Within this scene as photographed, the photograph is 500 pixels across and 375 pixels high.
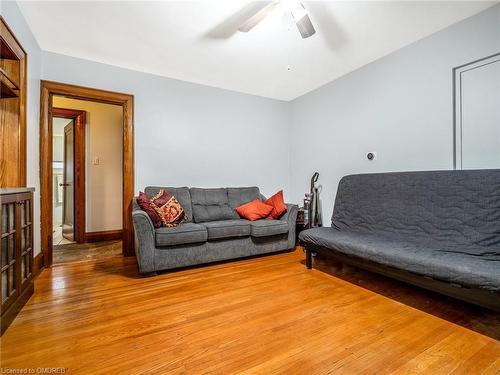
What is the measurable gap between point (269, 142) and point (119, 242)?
297cm

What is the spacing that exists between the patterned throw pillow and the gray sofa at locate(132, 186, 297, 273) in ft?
0.35

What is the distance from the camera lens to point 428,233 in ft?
7.11

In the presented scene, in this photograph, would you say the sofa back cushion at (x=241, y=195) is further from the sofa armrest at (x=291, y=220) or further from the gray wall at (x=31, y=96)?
the gray wall at (x=31, y=96)

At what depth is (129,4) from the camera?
6.91 feet

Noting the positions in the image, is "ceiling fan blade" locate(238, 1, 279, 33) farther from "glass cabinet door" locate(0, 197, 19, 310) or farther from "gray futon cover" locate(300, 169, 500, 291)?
"glass cabinet door" locate(0, 197, 19, 310)

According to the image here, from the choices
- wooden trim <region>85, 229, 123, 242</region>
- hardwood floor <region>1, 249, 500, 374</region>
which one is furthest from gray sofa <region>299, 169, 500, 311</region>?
wooden trim <region>85, 229, 123, 242</region>

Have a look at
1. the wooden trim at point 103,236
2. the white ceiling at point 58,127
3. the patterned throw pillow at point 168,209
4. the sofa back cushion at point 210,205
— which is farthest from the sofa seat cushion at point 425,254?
the white ceiling at point 58,127

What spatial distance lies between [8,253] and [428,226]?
317cm


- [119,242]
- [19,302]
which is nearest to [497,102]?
[19,302]

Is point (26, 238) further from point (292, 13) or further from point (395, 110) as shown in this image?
point (395, 110)

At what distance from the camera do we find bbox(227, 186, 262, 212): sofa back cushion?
369 cm

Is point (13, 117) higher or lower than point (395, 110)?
lower

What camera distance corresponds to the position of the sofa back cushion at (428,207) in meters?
1.93

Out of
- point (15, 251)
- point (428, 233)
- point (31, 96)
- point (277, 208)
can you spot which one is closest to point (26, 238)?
point (15, 251)
